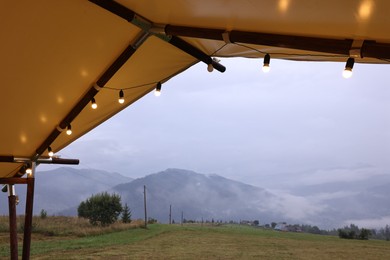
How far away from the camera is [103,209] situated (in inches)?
1380

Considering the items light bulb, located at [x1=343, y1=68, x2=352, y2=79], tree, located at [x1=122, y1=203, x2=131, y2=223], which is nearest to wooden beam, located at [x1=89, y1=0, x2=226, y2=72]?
light bulb, located at [x1=343, y1=68, x2=352, y2=79]

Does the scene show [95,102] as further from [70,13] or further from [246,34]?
[246,34]

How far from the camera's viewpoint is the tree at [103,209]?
113 feet

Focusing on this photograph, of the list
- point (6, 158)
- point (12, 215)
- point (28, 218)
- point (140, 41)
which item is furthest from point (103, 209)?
point (140, 41)

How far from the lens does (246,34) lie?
2799mm

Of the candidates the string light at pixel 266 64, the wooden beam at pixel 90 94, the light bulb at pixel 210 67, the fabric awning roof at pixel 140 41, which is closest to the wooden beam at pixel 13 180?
the wooden beam at pixel 90 94

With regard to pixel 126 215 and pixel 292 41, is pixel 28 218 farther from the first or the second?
pixel 126 215

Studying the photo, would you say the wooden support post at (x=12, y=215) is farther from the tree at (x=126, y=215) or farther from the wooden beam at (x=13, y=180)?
the tree at (x=126, y=215)

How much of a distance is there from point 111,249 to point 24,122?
14.3 meters

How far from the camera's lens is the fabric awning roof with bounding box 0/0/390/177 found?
2383 millimetres

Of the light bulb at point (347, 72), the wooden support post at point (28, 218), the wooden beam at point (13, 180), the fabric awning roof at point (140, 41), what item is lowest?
the wooden support post at point (28, 218)

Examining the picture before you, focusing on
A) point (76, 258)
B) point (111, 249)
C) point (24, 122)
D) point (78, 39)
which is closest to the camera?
point (78, 39)

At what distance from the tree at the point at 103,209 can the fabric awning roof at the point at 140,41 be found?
31223mm

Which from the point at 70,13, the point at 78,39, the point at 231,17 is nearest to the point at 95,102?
the point at 78,39
